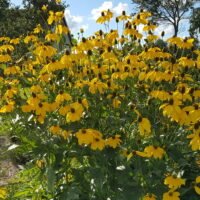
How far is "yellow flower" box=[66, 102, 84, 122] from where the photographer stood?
10.1 feet

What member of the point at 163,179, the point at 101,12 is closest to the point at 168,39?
the point at 101,12

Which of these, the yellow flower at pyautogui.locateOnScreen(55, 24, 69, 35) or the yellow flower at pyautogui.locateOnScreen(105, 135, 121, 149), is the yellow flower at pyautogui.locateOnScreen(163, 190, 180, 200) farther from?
the yellow flower at pyautogui.locateOnScreen(55, 24, 69, 35)

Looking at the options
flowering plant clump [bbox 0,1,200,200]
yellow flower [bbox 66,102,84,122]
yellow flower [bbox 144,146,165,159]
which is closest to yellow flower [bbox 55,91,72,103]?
flowering plant clump [bbox 0,1,200,200]

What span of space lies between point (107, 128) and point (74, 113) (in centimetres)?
39

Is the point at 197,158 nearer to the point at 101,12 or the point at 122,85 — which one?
the point at 122,85

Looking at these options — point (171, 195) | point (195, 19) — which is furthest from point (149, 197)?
point (195, 19)

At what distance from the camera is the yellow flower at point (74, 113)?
3.07 metres

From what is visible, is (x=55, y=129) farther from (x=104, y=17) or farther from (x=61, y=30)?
(x=104, y=17)

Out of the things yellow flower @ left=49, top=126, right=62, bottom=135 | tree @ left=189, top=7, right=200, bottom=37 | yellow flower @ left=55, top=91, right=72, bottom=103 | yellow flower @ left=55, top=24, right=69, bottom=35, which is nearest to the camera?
yellow flower @ left=49, top=126, right=62, bottom=135

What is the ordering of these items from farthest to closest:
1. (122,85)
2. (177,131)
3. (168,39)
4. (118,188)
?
(168,39) → (122,85) → (177,131) → (118,188)

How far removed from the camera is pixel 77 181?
3.36 m

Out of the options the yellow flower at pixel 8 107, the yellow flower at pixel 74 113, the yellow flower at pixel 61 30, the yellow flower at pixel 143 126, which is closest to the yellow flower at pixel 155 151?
the yellow flower at pixel 143 126

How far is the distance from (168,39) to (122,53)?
41 centimetres

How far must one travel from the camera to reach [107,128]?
342cm
